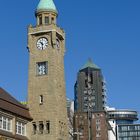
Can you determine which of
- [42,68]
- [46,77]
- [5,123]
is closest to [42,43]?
[42,68]

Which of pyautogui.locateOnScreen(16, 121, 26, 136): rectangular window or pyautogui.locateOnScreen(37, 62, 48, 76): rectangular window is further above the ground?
pyautogui.locateOnScreen(37, 62, 48, 76): rectangular window

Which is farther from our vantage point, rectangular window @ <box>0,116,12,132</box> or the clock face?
the clock face

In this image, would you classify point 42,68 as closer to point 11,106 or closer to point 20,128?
point 11,106

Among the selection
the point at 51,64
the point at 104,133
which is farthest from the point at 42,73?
the point at 104,133

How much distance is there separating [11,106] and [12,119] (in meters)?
2.11

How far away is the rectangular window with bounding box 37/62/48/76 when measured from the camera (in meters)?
81.7

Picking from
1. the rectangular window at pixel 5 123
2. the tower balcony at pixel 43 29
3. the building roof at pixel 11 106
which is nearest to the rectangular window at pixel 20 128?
the building roof at pixel 11 106

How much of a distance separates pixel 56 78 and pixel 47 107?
553 centimetres

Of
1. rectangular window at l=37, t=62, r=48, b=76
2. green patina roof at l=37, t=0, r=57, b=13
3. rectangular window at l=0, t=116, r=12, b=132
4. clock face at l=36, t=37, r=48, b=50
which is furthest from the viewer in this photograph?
green patina roof at l=37, t=0, r=57, b=13

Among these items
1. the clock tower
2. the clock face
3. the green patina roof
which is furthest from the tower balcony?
the green patina roof

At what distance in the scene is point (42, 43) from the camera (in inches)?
3290

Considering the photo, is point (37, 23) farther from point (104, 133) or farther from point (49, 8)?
point (104, 133)

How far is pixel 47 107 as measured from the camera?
79062mm

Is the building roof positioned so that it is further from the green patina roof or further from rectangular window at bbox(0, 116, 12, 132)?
the green patina roof
